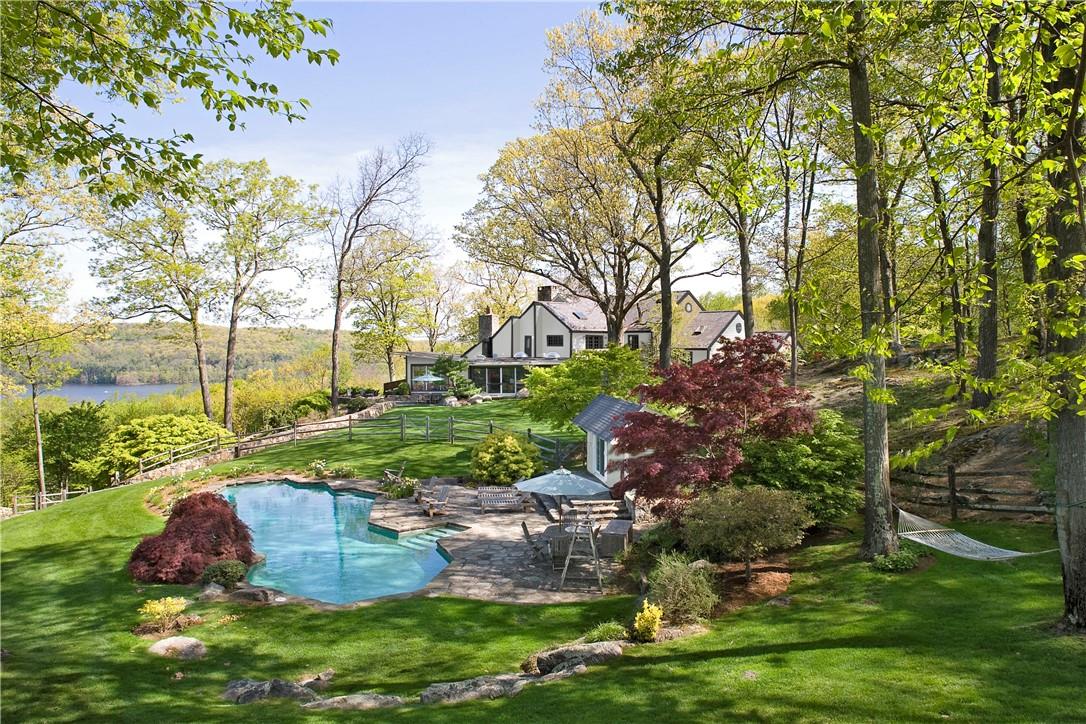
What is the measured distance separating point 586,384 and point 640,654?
16049 mm

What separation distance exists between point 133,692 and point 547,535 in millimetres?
8878

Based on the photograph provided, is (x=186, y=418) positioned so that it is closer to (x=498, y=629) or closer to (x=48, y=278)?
(x=48, y=278)

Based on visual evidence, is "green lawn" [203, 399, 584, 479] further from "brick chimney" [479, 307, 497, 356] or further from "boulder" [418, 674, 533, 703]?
"brick chimney" [479, 307, 497, 356]

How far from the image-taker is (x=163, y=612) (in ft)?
40.5

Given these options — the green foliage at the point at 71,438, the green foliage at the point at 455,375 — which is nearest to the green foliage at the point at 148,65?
the green foliage at the point at 71,438

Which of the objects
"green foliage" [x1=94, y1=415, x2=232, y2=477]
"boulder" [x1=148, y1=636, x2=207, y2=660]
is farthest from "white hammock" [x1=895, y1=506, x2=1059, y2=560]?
"green foliage" [x1=94, y1=415, x2=232, y2=477]

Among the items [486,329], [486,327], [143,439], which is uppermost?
[486,327]

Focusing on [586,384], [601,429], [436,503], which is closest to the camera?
[601,429]

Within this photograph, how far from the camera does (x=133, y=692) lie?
30.6 feet

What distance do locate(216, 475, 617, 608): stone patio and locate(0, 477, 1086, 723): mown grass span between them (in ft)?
2.22

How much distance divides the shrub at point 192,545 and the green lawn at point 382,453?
978cm

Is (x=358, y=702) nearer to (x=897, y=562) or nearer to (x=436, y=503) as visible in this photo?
(x=897, y=562)

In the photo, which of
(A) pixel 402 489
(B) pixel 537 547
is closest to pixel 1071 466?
(B) pixel 537 547

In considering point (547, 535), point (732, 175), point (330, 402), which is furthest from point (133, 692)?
point (330, 402)
